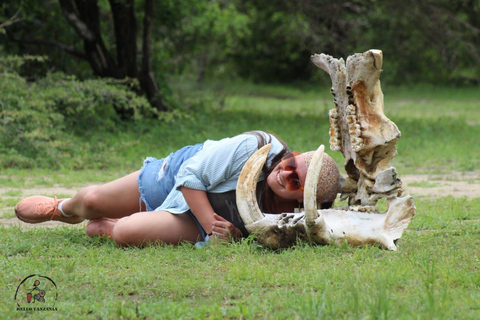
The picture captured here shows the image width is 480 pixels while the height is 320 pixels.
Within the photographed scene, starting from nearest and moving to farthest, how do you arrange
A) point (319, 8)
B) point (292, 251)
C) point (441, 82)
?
point (292, 251) < point (319, 8) < point (441, 82)

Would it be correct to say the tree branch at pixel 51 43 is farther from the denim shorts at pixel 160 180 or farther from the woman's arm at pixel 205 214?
the woman's arm at pixel 205 214

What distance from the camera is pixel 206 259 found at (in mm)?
3959

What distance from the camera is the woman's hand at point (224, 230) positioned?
4.25 metres

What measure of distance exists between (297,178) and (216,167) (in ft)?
1.76

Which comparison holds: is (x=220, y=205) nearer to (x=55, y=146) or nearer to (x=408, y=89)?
(x=55, y=146)

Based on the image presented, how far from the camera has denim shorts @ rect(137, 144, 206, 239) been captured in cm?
465

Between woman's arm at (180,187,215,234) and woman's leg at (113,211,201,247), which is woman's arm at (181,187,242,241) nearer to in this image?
woman's arm at (180,187,215,234)

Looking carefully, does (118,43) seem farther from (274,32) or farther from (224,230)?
(274,32)

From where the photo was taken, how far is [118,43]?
1191 cm

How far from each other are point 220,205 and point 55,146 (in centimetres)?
498

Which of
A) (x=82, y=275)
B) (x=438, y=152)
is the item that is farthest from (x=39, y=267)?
(x=438, y=152)

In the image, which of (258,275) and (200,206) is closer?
(258,275)

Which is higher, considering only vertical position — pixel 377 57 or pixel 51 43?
pixel 377 57
